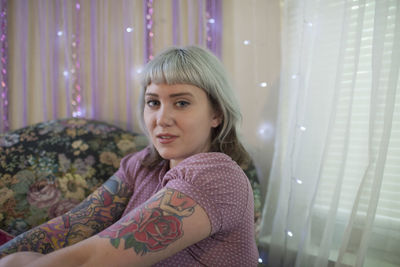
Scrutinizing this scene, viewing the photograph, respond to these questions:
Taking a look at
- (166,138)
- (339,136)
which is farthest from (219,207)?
(339,136)

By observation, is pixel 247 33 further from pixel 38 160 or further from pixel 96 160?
pixel 38 160

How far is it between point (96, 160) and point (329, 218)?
113cm

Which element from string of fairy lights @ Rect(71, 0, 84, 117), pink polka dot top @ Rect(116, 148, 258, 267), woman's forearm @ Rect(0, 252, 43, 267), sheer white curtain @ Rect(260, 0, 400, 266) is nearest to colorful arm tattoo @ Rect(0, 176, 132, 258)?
woman's forearm @ Rect(0, 252, 43, 267)

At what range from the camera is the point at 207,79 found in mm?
945

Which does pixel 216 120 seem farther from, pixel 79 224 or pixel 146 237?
pixel 79 224

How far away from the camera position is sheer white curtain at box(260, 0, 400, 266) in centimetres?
101

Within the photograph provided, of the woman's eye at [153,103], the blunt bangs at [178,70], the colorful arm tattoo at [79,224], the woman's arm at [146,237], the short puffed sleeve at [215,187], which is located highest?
the blunt bangs at [178,70]

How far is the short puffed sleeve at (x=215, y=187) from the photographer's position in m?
0.74

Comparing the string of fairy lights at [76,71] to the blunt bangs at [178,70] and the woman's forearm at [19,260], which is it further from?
the woman's forearm at [19,260]

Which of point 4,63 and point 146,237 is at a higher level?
point 4,63

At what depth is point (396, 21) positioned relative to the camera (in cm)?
98

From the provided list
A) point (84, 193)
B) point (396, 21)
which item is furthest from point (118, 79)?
point (396, 21)

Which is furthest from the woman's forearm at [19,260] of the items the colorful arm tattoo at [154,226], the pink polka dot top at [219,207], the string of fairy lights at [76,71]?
the string of fairy lights at [76,71]

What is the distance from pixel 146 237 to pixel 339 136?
870 mm
